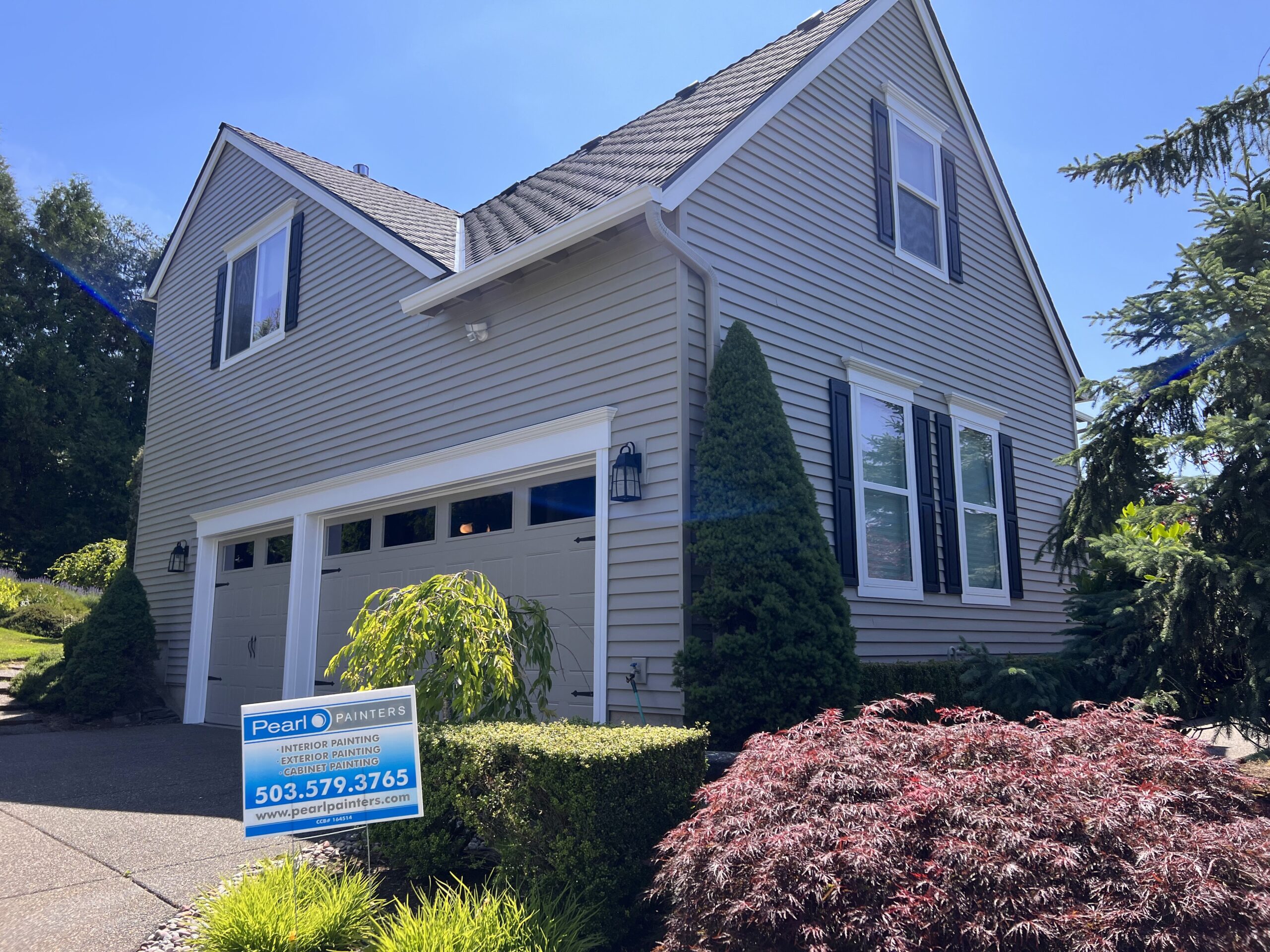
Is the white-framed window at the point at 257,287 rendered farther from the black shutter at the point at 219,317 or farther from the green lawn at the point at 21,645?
the green lawn at the point at 21,645

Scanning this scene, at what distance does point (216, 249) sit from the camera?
1303 cm

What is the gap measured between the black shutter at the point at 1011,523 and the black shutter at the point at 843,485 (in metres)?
2.92

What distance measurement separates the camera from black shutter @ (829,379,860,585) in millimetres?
7578

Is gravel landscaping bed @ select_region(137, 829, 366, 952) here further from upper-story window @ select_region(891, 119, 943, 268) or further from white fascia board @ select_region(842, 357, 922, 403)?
upper-story window @ select_region(891, 119, 943, 268)

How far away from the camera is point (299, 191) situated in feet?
37.3

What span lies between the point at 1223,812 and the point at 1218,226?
14.2 feet

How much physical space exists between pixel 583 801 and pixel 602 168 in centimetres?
680

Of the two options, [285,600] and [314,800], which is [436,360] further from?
[314,800]

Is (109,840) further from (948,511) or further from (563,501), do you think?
(948,511)

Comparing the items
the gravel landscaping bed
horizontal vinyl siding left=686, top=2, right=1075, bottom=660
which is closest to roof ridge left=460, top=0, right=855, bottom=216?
horizontal vinyl siding left=686, top=2, right=1075, bottom=660

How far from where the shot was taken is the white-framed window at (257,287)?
11.5 m

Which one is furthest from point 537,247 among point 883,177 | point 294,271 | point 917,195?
point 294,271

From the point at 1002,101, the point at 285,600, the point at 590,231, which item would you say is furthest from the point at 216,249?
the point at 1002,101

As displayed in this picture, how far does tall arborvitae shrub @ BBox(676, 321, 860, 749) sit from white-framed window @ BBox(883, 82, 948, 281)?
402cm
